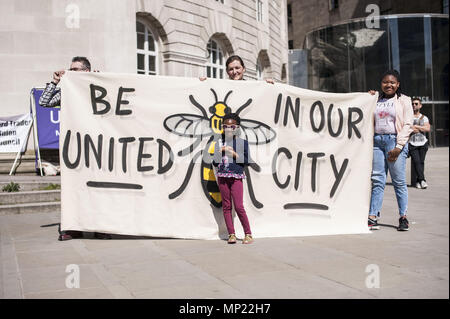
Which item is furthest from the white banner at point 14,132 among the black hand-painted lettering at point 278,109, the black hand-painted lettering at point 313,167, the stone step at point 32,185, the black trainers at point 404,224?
the black trainers at point 404,224

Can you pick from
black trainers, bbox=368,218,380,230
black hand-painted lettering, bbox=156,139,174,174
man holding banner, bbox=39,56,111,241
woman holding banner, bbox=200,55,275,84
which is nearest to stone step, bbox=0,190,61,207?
man holding banner, bbox=39,56,111,241

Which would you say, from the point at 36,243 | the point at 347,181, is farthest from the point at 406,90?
the point at 36,243

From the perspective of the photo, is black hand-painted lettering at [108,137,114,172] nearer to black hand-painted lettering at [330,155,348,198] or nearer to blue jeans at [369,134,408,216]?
black hand-painted lettering at [330,155,348,198]

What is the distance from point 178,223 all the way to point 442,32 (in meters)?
28.4

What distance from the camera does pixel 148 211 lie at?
19.2ft

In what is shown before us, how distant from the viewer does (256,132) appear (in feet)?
20.5

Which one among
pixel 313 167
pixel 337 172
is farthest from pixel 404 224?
pixel 313 167

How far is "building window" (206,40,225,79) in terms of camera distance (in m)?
21.2

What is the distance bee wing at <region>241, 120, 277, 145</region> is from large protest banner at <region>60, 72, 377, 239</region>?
0.04 feet

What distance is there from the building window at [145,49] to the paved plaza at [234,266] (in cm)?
1189

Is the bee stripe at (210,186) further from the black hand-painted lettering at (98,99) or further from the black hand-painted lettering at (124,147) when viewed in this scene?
the black hand-painted lettering at (98,99)

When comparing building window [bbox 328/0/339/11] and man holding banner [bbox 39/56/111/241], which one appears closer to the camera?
man holding banner [bbox 39/56/111/241]

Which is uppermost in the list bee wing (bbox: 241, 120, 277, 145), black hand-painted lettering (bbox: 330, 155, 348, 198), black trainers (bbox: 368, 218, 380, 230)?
bee wing (bbox: 241, 120, 277, 145)
